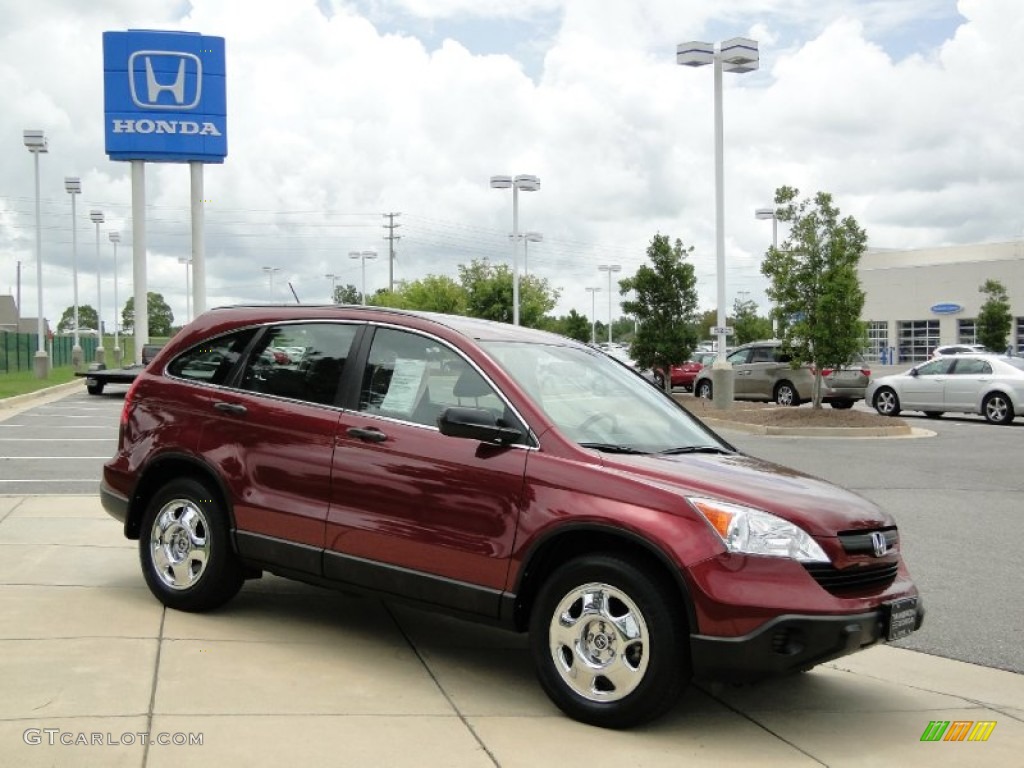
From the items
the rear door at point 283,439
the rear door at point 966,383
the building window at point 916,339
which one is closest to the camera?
the rear door at point 283,439

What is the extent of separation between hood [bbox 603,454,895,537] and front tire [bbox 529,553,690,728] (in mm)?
410

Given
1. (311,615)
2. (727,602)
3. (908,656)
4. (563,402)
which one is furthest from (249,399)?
(908,656)

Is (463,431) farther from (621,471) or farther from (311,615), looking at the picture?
(311,615)

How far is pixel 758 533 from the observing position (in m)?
4.75

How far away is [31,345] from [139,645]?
189 ft

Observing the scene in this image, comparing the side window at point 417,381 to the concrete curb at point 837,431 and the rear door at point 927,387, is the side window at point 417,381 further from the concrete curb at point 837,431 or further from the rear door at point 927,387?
the rear door at point 927,387

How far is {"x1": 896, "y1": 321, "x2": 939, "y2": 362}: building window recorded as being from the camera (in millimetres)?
73750

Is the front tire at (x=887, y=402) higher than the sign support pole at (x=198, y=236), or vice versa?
the sign support pole at (x=198, y=236)

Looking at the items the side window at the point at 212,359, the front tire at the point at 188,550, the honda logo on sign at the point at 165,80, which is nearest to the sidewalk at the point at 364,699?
the front tire at the point at 188,550

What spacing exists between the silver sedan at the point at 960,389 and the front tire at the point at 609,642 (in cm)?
2098

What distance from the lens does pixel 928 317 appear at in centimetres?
7381

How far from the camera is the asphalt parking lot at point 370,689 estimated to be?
14.9 feet

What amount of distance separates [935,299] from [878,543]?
7316cm

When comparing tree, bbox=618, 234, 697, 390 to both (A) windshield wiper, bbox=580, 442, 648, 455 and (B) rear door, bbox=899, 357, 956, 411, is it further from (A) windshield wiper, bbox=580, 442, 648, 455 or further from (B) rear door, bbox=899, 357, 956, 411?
(A) windshield wiper, bbox=580, 442, 648, 455
